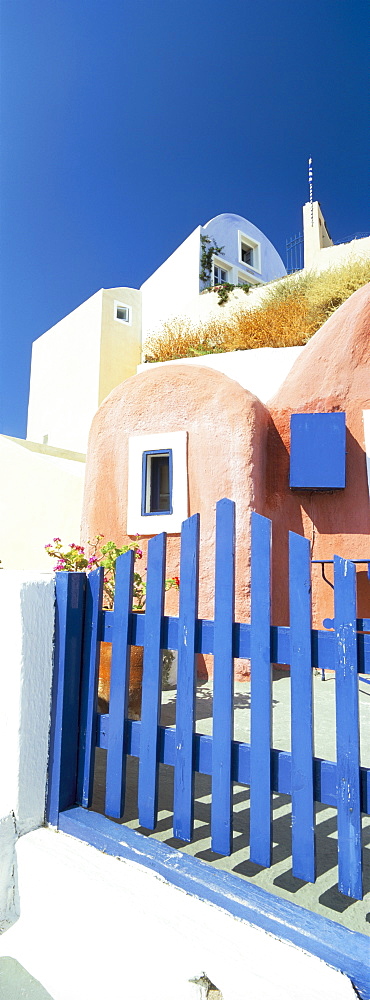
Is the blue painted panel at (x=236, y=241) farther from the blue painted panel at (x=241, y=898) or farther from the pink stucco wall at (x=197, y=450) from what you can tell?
the blue painted panel at (x=241, y=898)

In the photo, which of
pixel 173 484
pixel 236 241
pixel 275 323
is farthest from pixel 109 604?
pixel 236 241

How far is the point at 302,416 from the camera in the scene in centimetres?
690

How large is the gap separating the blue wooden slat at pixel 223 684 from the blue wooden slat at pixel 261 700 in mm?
84

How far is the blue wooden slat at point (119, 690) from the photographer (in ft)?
6.77

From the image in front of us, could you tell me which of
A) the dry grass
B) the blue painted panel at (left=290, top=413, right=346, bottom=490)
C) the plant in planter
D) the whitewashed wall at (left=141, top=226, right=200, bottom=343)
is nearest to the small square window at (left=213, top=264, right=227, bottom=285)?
the whitewashed wall at (left=141, top=226, right=200, bottom=343)

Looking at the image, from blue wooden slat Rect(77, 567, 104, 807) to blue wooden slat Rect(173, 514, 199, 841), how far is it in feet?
1.25

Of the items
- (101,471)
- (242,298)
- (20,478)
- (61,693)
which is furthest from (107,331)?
(61,693)

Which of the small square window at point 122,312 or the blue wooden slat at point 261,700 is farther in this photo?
the small square window at point 122,312

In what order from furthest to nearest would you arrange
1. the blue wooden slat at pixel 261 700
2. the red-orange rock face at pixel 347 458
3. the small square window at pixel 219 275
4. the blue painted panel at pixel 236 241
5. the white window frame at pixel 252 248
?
the white window frame at pixel 252 248 < the blue painted panel at pixel 236 241 < the small square window at pixel 219 275 < the red-orange rock face at pixel 347 458 < the blue wooden slat at pixel 261 700

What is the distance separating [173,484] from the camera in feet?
23.0

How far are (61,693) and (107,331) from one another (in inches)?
602

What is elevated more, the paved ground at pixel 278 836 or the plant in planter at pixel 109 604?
the plant in planter at pixel 109 604

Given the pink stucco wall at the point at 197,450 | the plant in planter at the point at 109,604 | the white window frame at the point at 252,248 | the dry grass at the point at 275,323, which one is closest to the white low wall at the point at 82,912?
the plant in planter at the point at 109,604

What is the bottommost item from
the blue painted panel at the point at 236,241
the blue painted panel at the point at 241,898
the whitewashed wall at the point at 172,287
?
the blue painted panel at the point at 241,898
